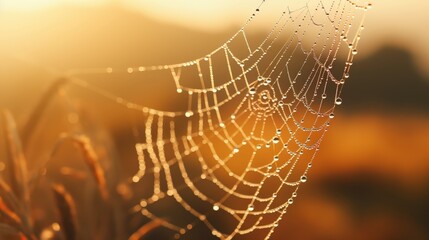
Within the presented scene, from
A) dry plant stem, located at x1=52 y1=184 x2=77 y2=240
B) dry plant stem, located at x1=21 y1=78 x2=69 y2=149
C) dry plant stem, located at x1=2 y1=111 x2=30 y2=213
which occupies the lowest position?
dry plant stem, located at x1=52 y1=184 x2=77 y2=240

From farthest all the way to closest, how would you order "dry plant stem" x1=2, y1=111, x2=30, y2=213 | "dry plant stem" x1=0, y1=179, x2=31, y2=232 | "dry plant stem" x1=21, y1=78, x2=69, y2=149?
"dry plant stem" x1=21, y1=78, x2=69, y2=149, "dry plant stem" x1=2, y1=111, x2=30, y2=213, "dry plant stem" x1=0, y1=179, x2=31, y2=232

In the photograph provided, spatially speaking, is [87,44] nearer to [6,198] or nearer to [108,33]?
[108,33]

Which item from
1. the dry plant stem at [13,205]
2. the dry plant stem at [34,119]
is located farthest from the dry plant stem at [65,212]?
the dry plant stem at [34,119]

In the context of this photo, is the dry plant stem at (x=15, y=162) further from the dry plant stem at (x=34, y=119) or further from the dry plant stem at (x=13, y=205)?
the dry plant stem at (x=34, y=119)

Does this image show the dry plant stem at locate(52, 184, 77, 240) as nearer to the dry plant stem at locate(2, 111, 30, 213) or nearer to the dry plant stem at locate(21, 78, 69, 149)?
the dry plant stem at locate(2, 111, 30, 213)

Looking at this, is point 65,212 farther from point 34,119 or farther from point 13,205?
point 34,119

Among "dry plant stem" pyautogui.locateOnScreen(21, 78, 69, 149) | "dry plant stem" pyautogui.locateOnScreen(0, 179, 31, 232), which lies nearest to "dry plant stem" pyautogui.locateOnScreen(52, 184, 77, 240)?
"dry plant stem" pyautogui.locateOnScreen(0, 179, 31, 232)

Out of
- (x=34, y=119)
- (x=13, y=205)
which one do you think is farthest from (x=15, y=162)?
(x=34, y=119)

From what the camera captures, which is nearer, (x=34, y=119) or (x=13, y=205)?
(x=13, y=205)

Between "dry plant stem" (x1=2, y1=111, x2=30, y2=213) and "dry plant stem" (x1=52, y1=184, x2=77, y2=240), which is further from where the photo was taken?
"dry plant stem" (x1=2, y1=111, x2=30, y2=213)

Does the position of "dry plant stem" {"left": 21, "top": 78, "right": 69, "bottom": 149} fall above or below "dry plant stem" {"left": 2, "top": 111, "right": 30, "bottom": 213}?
above

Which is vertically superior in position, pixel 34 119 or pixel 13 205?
pixel 34 119
